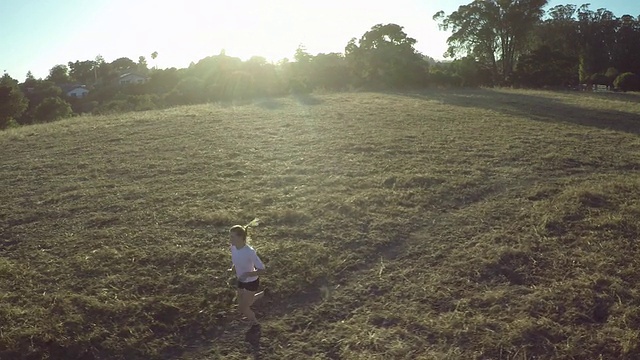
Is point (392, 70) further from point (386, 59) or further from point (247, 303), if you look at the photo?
point (247, 303)

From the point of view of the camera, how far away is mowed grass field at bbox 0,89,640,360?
3.80 meters

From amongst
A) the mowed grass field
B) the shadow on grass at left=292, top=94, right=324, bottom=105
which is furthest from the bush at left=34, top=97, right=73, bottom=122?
the mowed grass field

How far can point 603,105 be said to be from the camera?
17.3 meters

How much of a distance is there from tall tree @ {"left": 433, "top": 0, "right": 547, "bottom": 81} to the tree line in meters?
0.06

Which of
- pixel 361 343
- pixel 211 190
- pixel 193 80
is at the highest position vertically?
pixel 193 80

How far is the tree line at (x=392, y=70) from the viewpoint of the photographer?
80.7 feet

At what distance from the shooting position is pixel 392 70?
27719mm

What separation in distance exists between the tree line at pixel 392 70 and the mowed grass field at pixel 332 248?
41.1ft

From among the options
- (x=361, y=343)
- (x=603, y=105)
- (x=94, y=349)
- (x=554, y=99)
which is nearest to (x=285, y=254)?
(x=361, y=343)

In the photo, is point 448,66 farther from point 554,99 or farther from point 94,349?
point 94,349

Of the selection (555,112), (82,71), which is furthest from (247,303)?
(82,71)

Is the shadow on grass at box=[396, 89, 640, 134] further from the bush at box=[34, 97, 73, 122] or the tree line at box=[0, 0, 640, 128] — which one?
the bush at box=[34, 97, 73, 122]

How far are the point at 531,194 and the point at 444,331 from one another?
3777 millimetres

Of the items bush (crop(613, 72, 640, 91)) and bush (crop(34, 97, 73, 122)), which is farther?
bush (crop(613, 72, 640, 91))
